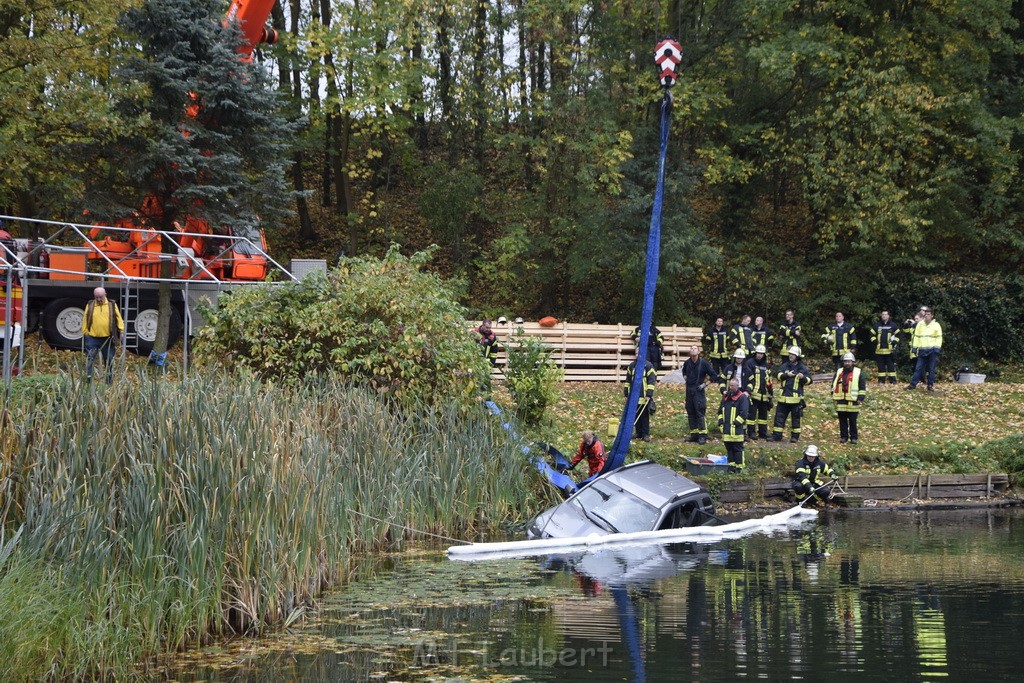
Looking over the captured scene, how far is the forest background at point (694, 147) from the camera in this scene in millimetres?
30562

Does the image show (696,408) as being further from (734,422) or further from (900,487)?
(900,487)

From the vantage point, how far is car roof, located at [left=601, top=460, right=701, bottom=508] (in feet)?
50.1

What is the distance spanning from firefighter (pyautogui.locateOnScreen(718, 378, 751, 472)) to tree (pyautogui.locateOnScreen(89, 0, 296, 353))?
9.66m

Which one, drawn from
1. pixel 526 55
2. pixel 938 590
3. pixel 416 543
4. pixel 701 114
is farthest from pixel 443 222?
pixel 938 590

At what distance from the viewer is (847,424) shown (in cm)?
2212

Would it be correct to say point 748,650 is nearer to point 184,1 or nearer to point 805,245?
point 184,1

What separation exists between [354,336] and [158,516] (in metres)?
7.18

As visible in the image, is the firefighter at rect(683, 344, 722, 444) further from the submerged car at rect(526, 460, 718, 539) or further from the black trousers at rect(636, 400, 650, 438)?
the submerged car at rect(526, 460, 718, 539)

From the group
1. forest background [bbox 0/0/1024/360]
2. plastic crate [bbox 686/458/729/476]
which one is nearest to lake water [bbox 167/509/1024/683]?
plastic crate [bbox 686/458/729/476]

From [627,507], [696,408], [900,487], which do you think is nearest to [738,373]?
[696,408]

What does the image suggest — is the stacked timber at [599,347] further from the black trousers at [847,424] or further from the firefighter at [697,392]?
the black trousers at [847,424]

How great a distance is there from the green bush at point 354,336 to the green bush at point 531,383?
1203mm

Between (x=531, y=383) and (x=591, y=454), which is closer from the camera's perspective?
(x=591, y=454)

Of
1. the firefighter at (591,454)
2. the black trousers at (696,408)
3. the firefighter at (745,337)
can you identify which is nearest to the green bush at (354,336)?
the firefighter at (591,454)
